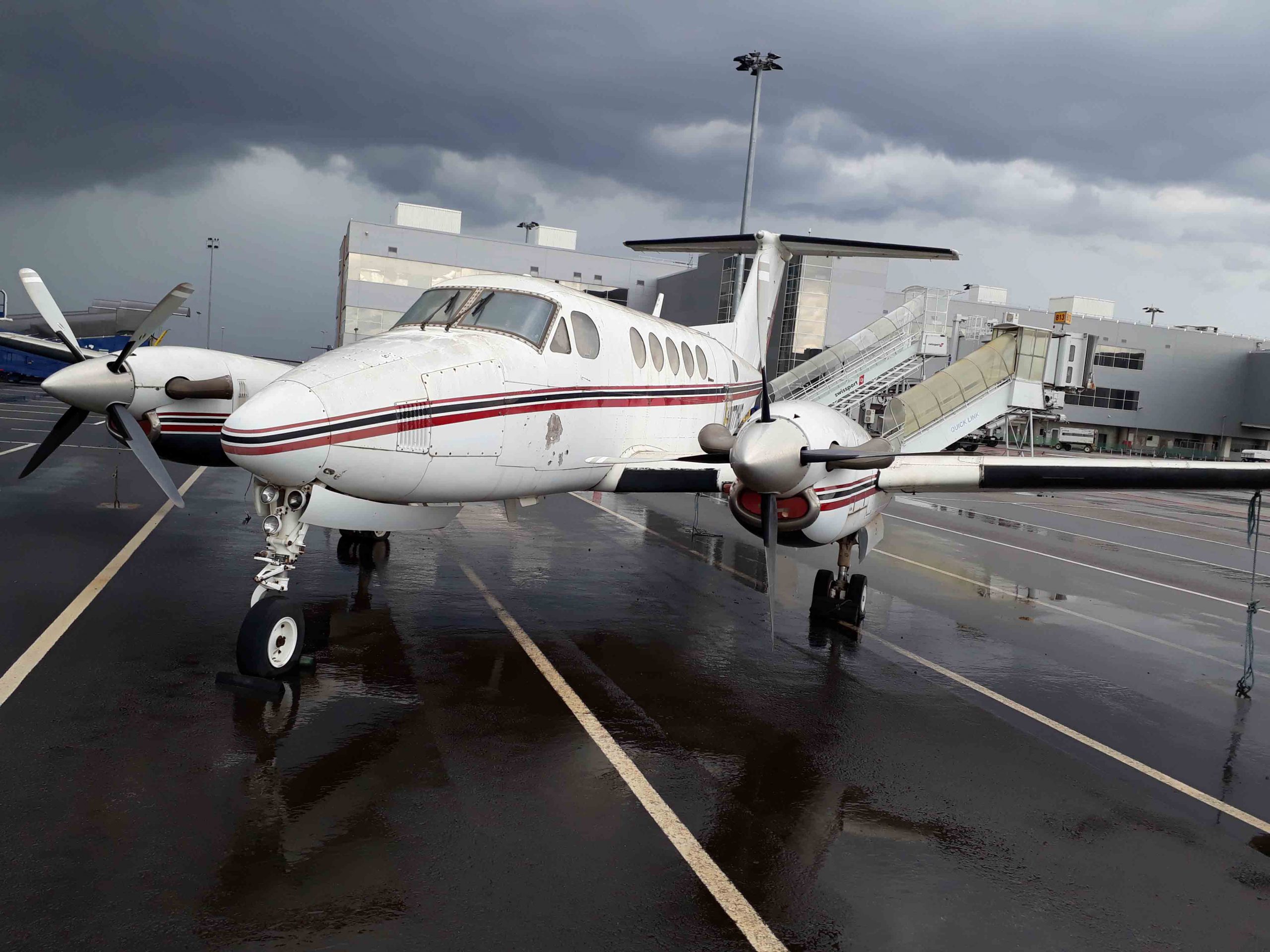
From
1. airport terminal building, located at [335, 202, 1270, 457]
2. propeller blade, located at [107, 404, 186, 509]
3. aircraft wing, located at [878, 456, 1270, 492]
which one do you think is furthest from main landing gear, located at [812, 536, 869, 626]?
airport terminal building, located at [335, 202, 1270, 457]

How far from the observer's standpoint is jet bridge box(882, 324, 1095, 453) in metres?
25.5

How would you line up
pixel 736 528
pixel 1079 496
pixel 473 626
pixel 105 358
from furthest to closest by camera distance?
pixel 1079 496 → pixel 736 528 → pixel 105 358 → pixel 473 626

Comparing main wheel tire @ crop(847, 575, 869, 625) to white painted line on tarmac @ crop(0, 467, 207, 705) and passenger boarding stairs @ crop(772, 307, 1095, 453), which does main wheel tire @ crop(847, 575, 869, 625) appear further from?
passenger boarding stairs @ crop(772, 307, 1095, 453)

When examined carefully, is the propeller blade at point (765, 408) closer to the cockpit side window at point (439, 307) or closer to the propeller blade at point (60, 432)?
the cockpit side window at point (439, 307)

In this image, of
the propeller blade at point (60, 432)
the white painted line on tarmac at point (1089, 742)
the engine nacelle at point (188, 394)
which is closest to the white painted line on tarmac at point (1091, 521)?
the white painted line on tarmac at point (1089, 742)

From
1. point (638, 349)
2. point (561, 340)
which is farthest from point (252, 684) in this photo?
point (638, 349)

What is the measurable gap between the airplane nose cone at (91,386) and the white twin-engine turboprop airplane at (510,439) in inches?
1.0

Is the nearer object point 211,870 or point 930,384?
point 211,870

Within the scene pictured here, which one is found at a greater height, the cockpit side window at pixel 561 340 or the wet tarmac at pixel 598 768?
the cockpit side window at pixel 561 340

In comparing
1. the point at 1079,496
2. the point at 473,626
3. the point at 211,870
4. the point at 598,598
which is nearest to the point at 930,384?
the point at 1079,496

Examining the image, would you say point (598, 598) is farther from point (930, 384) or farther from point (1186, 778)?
point (930, 384)

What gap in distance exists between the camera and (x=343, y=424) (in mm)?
6574

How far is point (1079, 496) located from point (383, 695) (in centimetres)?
3277

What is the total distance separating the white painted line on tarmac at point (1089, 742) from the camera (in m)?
5.94
